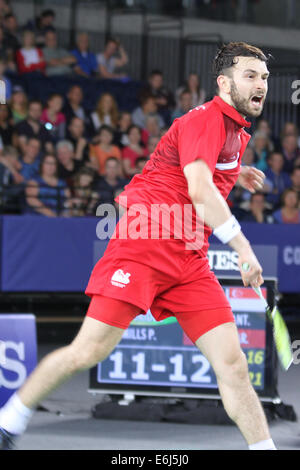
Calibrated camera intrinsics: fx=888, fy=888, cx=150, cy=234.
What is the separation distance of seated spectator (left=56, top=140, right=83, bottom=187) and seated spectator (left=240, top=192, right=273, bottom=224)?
2.07m

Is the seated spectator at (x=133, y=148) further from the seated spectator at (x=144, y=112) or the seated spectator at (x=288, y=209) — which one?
the seated spectator at (x=288, y=209)

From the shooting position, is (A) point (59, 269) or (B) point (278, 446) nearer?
(B) point (278, 446)

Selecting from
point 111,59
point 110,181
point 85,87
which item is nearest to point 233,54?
point 110,181

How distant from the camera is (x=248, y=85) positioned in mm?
3938

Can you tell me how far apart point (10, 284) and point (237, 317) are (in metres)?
3.45

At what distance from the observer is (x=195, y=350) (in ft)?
19.9

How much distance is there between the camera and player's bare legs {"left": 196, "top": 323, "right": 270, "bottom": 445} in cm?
390

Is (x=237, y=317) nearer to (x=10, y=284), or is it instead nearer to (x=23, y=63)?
(x=10, y=284)

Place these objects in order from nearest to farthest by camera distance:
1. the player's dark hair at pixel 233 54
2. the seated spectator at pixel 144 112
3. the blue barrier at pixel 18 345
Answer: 1. the player's dark hair at pixel 233 54
2. the blue barrier at pixel 18 345
3. the seated spectator at pixel 144 112

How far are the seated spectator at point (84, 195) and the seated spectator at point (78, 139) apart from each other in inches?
33.9

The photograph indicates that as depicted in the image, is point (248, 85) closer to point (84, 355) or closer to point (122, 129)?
point (84, 355)

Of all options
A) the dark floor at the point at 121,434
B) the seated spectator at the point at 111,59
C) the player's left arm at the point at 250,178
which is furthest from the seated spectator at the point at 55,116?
the player's left arm at the point at 250,178

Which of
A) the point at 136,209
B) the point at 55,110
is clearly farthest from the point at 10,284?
the point at 136,209

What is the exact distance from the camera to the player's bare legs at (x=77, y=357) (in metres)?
3.88
